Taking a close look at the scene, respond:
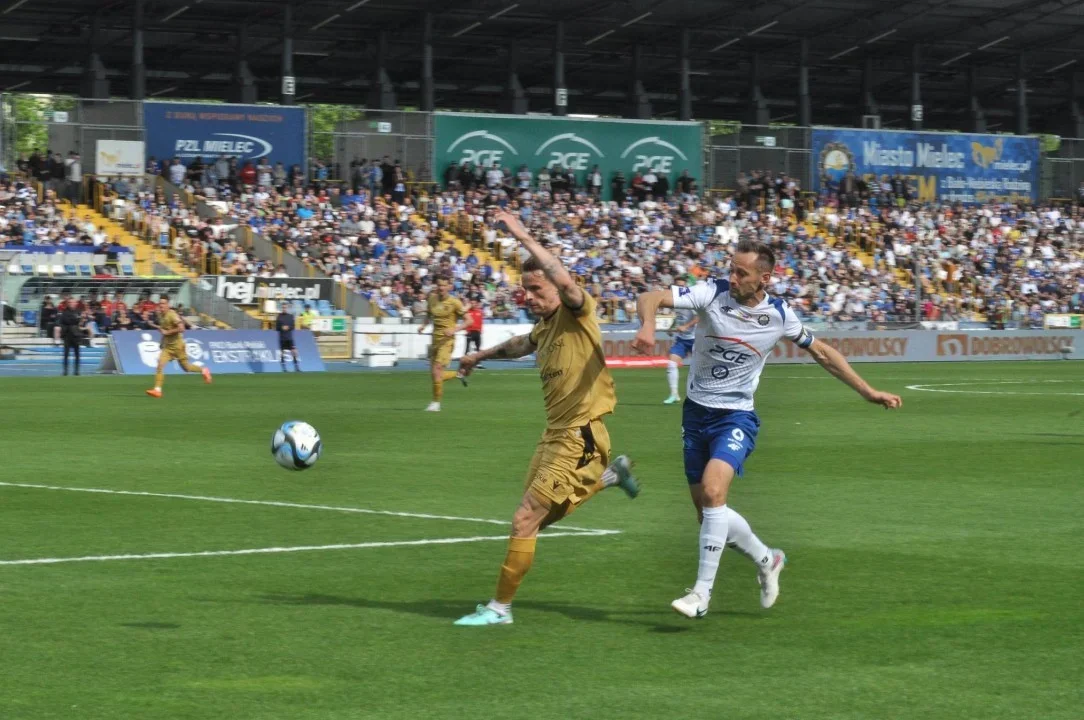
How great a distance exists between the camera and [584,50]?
73.1 meters

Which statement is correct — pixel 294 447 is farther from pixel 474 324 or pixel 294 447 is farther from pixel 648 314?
pixel 474 324

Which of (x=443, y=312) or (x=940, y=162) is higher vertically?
(x=940, y=162)

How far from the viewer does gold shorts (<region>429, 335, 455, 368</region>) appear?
28.1 metres

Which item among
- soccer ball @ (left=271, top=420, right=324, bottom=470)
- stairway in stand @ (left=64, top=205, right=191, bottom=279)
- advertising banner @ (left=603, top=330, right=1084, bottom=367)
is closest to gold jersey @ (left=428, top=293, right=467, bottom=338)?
soccer ball @ (left=271, top=420, right=324, bottom=470)

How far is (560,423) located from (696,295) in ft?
3.34

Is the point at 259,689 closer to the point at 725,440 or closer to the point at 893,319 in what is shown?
the point at 725,440

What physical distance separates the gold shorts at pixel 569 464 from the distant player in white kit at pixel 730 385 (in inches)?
21.1

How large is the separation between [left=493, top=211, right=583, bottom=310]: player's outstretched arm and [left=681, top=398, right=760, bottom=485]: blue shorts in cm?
93

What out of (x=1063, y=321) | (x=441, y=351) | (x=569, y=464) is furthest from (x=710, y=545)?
(x=1063, y=321)

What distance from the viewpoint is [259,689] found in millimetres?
7090

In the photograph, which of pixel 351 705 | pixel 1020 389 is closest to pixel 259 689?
pixel 351 705

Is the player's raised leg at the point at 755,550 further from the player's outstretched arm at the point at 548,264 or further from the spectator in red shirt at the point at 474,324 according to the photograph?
the spectator in red shirt at the point at 474,324

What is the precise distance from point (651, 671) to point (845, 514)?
22.0ft

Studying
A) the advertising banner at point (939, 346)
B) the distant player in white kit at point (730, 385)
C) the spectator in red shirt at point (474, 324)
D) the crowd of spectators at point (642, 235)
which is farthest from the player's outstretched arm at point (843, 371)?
A: the crowd of spectators at point (642, 235)
